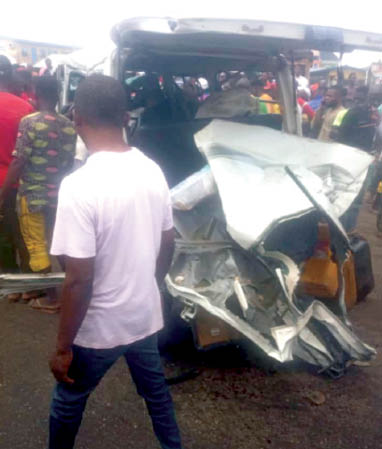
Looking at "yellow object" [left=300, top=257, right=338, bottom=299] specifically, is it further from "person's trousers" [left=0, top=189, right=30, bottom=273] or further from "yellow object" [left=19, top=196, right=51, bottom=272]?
"person's trousers" [left=0, top=189, right=30, bottom=273]

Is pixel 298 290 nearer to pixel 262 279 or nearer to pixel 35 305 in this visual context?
pixel 262 279

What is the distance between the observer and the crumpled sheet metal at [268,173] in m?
3.07

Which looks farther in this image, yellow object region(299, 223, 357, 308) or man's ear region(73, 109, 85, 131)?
yellow object region(299, 223, 357, 308)

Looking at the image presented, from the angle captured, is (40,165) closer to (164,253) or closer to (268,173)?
(268,173)

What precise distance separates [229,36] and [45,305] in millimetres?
2534

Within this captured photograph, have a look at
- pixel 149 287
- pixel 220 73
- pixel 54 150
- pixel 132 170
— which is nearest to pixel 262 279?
pixel 149 287

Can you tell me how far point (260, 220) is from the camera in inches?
119

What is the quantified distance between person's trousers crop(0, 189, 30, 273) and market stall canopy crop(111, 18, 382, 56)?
5.26 feet

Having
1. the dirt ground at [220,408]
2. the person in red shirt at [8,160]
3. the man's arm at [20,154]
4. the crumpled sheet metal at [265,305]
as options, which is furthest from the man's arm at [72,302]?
the person in red shirt at [8,160]

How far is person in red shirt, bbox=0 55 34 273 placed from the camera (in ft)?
13.6

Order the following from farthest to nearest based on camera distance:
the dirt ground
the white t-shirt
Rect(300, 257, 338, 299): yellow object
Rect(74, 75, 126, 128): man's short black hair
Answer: Rect(300, 257, 338, 299): yellow object, the dirt ground, Rect(74, 75, 126, 128): man's short black hair, the white t-shirt

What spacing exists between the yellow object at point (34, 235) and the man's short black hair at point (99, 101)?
7.41 ft

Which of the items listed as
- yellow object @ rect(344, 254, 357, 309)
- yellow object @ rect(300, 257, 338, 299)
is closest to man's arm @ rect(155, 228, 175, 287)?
yellow object @ rect(300, 257, 338, 299)

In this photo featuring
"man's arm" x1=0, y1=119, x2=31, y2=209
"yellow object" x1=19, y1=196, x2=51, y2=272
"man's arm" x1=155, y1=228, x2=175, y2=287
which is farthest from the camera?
"yellow object" x1=19, y1=196, x2=51, y2=272
